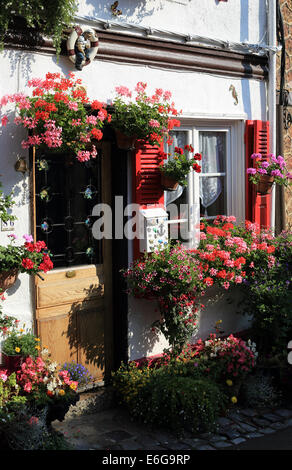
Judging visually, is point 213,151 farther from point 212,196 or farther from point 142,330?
point 142,330

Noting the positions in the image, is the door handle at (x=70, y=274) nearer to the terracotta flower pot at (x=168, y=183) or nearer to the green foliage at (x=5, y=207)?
the green foliage at (x=5, y=207)

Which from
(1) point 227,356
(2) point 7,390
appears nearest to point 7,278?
(2) point 7,390

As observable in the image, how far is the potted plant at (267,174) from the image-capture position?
754 cm

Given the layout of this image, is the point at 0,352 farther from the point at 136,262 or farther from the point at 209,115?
the point at 209,115

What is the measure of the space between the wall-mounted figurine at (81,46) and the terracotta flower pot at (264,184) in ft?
9.07

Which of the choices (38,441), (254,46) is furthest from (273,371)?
(254,46)

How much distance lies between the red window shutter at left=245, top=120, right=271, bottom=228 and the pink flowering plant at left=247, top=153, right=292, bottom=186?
0.10 meters

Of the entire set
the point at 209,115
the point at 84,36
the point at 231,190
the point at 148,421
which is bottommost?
the point at 148,421

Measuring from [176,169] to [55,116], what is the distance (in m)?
1.63

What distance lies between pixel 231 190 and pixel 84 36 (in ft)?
9.32

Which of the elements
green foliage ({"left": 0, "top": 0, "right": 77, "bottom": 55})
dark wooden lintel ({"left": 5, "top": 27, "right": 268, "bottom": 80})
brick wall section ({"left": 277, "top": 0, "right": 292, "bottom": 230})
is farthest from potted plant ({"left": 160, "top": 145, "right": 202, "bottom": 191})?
brick wall section ({"left": 277, "top": 0, "right": 292, "bottom": 230})

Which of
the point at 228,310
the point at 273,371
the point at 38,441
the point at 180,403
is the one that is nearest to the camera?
the point at 38,441

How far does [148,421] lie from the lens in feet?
19.5

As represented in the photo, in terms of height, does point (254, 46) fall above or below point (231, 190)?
above
